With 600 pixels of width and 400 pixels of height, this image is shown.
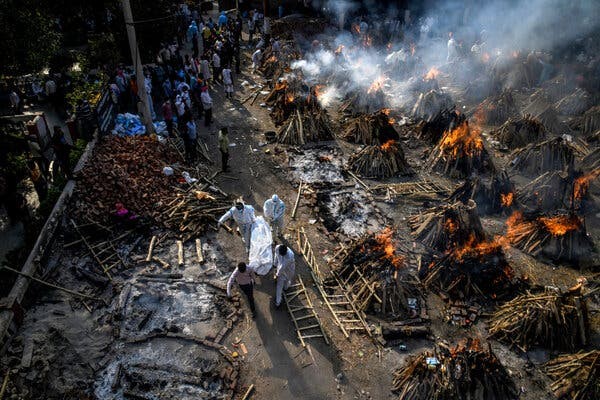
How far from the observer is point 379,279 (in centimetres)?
973

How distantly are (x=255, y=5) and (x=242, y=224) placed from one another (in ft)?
93.5

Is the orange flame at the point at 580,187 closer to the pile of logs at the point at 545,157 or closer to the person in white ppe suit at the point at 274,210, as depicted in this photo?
the pile of logs at the point at 545,157

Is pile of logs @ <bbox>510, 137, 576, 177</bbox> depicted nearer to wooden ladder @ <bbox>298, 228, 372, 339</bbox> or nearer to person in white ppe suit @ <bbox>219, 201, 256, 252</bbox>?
wooden ladder @ <bbox>298, 228, 372, 339</bbox>

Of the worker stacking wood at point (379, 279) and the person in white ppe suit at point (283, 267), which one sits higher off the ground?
the person in white ppe suit at point (283, 267)

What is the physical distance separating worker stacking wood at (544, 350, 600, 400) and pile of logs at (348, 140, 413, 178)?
308 inches

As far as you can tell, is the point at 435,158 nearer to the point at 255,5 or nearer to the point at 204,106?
the point at 204,106

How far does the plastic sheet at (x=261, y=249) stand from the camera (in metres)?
9.43

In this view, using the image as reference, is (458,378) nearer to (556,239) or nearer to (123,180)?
(556,239)

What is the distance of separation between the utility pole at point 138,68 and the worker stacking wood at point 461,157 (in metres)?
10.8

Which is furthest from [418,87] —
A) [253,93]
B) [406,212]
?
[406,212]

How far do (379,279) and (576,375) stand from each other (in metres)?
4.25

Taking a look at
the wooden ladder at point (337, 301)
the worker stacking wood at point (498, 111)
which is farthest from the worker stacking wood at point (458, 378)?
the worker stacking wood at point (498, 111)

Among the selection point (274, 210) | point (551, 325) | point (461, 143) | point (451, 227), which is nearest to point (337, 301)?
point (274, 210)

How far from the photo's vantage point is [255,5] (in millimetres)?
33375
